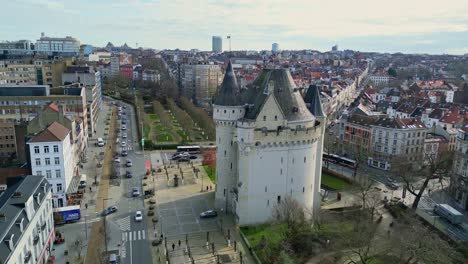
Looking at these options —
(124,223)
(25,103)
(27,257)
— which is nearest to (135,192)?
(124,223)

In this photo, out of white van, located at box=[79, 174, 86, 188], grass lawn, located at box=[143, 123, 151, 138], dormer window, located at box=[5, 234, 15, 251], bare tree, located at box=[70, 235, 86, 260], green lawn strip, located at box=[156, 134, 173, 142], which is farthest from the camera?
grass lawn, located at box=[143, 123, 151, 138]

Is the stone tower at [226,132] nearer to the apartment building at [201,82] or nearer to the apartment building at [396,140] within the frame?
the apartment building at [396,140]

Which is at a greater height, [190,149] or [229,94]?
[229,94]

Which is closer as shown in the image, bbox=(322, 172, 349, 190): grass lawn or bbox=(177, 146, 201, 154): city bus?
bbox=(322, 172, 349, 190): grass lawn

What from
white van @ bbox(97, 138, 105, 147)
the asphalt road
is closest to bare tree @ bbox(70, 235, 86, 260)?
the asphalt road

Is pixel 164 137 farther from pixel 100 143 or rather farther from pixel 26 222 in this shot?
pixel 26 222

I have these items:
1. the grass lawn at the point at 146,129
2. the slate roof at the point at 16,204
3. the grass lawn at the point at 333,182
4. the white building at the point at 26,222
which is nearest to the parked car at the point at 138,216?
the white building at the point at 26,222

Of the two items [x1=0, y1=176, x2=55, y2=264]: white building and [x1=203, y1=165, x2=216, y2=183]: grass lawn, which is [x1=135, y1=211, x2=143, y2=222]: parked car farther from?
[x1=203, y1=165, x2=216, y2=183]: grass lawn
